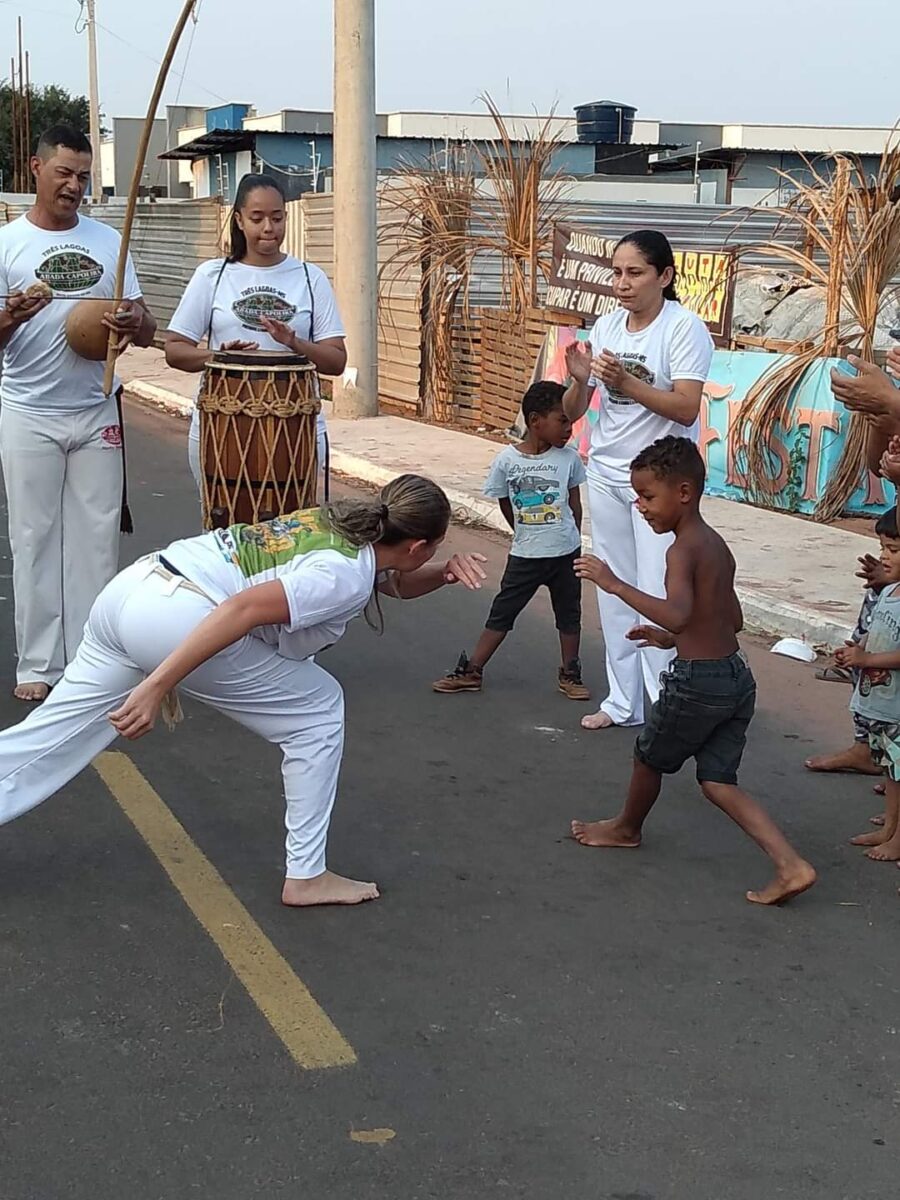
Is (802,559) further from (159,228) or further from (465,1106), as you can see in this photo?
(159,228)

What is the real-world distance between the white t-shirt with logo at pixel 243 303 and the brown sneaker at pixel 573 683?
5.40 feet

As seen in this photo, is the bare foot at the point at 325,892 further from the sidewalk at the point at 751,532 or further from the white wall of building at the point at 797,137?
the white wall of building at the point at 797,137

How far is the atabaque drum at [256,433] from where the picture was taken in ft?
20.5

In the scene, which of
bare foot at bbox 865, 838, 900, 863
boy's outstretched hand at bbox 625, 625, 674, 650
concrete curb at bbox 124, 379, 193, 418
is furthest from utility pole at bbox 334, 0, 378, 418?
bare foot at bbox 865, 838, 900, 863

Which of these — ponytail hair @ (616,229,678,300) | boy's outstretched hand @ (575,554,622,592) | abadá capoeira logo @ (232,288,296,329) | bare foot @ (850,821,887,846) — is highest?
ponytail hair @ (616,229,678,300)

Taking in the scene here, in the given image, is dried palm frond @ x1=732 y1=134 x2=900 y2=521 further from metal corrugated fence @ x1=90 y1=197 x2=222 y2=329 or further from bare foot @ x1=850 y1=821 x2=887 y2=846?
metal corrugated fence @ x1=90 y1=197 x2=222 y2=329

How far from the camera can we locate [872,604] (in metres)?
5.69

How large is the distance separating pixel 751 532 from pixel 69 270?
18.1ft

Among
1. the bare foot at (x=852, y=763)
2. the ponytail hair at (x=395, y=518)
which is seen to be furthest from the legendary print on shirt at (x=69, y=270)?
the bare foot at (x=852, y=763)

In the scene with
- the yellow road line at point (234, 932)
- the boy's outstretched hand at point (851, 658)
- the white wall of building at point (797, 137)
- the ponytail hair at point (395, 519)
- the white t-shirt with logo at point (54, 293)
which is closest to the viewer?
the yellow road line at point (234, 932)

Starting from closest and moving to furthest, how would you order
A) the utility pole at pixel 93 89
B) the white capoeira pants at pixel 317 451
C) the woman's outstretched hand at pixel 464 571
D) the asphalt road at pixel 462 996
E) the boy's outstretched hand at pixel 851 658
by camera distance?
1. the asphalt road at pixel 462 996
2. the woman's outstretched hand at pixel 464 571
3. the boy's outstretched hand at pixel 851 658
4. the white capoeira pants at pixel 317 451
5. the utility pole at pixel 93 89

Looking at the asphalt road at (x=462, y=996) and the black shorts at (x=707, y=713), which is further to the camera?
the black shorts at (x=707, y=713)

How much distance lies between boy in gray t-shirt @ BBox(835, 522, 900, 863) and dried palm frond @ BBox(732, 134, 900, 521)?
5502 mm

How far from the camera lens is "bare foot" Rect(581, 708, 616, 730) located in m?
6.45
